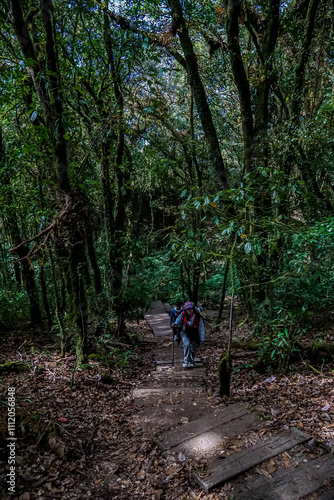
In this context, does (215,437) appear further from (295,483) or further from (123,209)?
(123,209)

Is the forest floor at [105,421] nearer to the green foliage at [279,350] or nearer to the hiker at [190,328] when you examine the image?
the green foliage at [279,350]

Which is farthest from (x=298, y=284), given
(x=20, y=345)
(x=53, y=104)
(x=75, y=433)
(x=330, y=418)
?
(x=20, y=345)

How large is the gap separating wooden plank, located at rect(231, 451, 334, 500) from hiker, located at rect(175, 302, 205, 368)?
394 cm

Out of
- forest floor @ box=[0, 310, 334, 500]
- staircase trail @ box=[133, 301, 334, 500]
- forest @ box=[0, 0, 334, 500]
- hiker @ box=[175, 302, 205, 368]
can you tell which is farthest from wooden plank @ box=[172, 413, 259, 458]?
hiker @ box=[175, 302, 205, 368]

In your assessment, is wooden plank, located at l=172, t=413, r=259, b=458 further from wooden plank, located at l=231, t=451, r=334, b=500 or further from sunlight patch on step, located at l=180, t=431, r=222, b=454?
wooden plank, located at l=231, t=451, r=334, b=500

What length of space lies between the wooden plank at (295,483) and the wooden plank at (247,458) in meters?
0.22

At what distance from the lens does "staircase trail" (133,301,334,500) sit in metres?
2.78

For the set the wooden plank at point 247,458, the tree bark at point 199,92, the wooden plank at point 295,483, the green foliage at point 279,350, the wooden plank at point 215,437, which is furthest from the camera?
the tree bark at point 199,92

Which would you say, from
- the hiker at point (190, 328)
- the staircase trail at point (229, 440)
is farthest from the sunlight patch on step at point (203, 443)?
the hiker at point (190, 328)

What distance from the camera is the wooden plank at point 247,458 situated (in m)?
2.95

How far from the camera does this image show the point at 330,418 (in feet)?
12.7

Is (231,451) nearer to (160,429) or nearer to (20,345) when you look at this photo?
(160,429)

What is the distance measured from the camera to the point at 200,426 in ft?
12.9

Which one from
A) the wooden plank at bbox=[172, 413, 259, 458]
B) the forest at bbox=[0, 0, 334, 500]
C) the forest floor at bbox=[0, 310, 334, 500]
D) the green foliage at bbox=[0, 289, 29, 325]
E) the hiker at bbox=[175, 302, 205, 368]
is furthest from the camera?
the green foliage at bbox=[0, 289, 29, 325]
